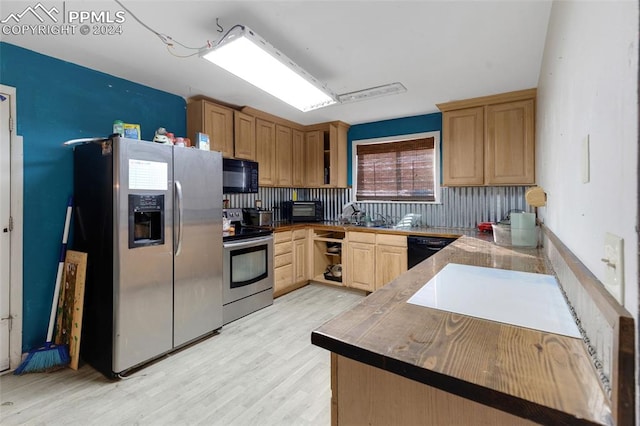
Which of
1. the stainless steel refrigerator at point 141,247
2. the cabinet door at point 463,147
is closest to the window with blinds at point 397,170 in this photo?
the cabinet door at point 463,147

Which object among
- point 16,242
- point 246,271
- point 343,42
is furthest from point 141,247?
point 343,42

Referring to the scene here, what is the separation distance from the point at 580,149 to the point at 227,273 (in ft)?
9.02

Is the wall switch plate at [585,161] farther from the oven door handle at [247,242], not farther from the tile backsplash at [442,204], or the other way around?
the tile backsplash at [442,204]

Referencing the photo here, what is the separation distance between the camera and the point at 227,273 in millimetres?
2918

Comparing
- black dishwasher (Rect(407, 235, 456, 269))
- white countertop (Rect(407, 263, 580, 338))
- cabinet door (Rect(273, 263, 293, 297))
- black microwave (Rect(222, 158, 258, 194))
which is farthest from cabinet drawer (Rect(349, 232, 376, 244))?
white countertop (Rect(407, 263, 580, 338))

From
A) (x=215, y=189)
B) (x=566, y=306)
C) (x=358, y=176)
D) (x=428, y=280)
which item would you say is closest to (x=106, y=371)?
(x=215, y=189)

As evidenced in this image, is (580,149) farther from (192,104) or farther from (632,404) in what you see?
(192,104)

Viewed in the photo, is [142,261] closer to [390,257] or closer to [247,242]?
[247,242]

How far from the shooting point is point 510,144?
3.07 m

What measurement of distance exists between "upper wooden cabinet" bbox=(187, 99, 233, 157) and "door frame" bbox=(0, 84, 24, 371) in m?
1.35

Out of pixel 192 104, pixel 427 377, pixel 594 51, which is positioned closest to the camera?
pixel 427 377

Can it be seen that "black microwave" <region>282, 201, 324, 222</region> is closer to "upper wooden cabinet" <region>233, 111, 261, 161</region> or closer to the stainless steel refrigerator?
"upper wooden cabinet" <region>233, 111, 261, 161</region>

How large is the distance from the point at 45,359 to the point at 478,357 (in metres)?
2.85

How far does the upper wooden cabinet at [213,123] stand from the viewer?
3119 millimetres
